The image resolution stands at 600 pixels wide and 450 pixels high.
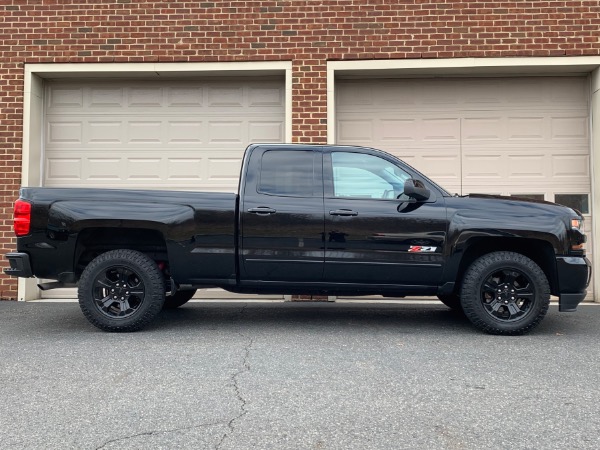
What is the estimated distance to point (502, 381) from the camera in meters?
3.82

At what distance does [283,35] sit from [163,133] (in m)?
2.43

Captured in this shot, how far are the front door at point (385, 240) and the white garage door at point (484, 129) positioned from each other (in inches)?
125

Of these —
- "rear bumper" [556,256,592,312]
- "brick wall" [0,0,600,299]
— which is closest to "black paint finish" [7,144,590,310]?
"rear bumper" [556,256,592,312]

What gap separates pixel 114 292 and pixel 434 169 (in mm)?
5190

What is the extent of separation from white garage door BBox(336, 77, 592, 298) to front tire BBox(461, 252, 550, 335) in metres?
3.17

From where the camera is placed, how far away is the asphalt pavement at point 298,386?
9.39 ft

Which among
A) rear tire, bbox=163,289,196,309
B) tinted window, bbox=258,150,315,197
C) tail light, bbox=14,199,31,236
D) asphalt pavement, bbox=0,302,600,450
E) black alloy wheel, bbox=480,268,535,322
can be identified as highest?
tinted window, bbox=258,150,315,197

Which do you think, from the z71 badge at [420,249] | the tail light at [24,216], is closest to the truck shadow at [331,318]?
the z71 badge at [420,249]

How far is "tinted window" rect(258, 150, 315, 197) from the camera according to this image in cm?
548

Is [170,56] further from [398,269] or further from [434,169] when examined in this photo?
[398,269]

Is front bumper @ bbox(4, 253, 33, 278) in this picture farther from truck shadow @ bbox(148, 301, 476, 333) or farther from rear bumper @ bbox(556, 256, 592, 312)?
rear bumper @ bbox(556, 256, 592, 312)

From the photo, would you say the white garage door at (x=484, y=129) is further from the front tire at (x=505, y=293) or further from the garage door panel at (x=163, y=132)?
the front tire at (x=505, y=293)

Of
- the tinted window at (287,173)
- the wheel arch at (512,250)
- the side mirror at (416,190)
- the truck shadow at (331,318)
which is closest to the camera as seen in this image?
the side mirror at (416,190)

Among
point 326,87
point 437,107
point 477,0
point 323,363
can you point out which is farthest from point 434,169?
point 323,363
